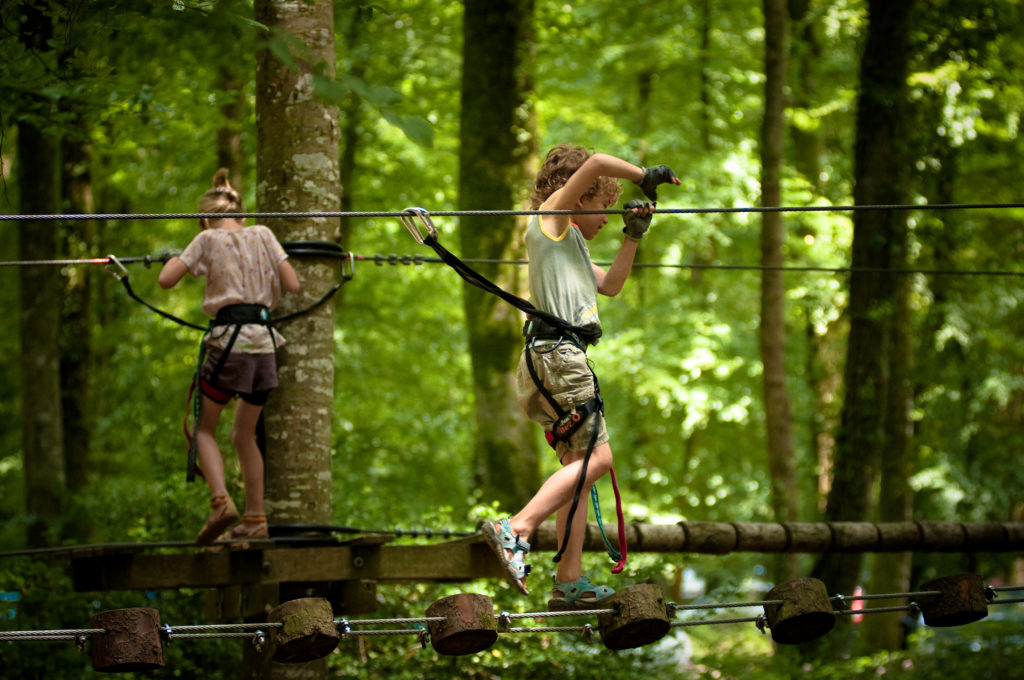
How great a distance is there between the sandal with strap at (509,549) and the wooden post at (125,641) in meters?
1.18

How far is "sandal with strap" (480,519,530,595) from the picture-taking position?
3549 mm

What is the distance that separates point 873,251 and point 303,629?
245 inches

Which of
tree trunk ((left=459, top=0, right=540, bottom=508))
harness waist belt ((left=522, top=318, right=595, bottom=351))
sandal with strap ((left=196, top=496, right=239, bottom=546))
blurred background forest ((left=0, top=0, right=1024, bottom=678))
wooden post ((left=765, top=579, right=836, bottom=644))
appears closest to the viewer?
harness waist belt ((left=522, top=318, right=595, bottom=351))

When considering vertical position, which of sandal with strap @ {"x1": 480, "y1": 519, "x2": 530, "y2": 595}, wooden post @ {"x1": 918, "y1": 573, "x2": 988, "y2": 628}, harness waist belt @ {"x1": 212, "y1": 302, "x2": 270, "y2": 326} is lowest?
wooden post @ {"x1": 918, "y1": 573, "x2": 988, "y2": 628}

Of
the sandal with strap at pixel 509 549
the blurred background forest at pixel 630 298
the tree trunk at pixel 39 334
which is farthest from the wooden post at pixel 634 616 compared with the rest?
the tree trunk at pixel 39 334

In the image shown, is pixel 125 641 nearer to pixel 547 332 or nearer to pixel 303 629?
pixel 303 629

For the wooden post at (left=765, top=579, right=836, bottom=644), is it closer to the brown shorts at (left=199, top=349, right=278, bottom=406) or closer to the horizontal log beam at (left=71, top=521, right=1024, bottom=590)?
the horizontal log beam at (left=71, top=521, right=1024, bottom=590)

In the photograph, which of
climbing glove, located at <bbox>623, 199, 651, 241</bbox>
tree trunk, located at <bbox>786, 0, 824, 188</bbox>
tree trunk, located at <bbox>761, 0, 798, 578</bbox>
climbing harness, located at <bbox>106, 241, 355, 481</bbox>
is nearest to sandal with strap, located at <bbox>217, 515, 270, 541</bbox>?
climbing harness, located at <bbox>106, 241, 355, 481</bbox>

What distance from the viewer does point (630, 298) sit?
15164mm

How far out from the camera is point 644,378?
482 inches

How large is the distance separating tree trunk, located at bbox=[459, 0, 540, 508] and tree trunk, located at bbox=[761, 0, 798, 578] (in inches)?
98.8

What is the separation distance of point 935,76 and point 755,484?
6668mm

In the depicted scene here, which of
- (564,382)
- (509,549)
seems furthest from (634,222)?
(509,549)

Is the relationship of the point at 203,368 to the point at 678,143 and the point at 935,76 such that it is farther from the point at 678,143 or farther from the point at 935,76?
the point at 678,143
